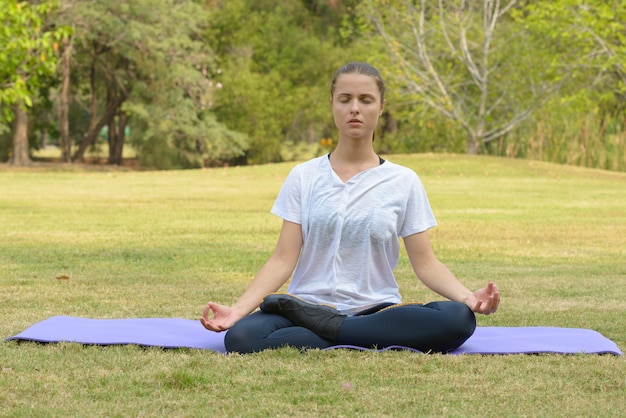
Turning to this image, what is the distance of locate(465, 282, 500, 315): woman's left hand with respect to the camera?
4.23 metres

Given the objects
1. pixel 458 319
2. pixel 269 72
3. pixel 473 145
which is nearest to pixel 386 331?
pixel 458 319

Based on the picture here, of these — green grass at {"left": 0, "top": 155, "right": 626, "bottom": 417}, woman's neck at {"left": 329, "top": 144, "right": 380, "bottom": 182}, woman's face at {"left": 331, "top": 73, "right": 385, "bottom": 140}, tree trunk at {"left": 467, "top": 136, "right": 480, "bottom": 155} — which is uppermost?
woman's face at {"left": 331, "top": 73, "right": 385, "bottom": 140}

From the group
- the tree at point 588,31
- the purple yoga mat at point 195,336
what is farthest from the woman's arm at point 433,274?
the tree at point 588,31

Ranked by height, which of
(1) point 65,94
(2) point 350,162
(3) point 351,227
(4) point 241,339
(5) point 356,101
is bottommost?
(1) point 65,94

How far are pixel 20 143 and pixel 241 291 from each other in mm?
23394


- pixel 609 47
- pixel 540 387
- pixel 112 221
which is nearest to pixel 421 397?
pixel 540 387

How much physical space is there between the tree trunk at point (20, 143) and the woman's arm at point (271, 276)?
82.3 feet

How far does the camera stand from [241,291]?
7086 millimetres

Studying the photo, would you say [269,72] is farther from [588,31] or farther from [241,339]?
[241,339]

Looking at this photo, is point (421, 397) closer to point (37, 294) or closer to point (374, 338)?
point (374, 338)

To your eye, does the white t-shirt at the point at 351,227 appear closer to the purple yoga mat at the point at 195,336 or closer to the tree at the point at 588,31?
the purple yoga mat at the point at 195,336

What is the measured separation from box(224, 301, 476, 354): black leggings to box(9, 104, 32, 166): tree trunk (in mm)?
25293

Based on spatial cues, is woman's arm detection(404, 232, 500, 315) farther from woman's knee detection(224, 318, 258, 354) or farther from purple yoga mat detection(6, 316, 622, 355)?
woman's knee detection(224, 318, 258, 354)

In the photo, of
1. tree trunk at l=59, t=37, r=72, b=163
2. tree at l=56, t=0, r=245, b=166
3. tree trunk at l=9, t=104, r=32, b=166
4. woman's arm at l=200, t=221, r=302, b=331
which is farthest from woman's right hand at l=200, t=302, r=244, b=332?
tree trunk at l=9, t=104, r=32, b=166
